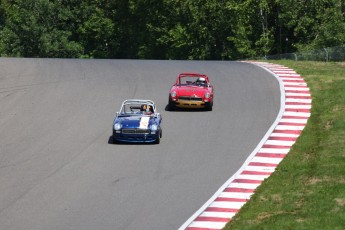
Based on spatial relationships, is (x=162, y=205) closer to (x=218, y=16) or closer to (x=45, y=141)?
(x=45, y=141)

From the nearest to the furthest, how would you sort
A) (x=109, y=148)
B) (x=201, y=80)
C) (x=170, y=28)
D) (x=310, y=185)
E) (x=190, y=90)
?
(x=310, y=185) → (x=109, y=148) → (x=190, y=90) → (x=201, y=80) → (x=170, y=28)

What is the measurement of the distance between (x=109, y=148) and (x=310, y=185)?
7.30 m

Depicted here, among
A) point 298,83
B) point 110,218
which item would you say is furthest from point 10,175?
point 298,83

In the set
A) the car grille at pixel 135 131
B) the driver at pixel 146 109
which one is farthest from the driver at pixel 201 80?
the car grille at pixel 135 131

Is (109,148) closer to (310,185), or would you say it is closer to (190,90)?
(190,90)

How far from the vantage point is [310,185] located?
22125mm

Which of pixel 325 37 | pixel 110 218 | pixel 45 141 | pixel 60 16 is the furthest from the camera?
pixel 60 16

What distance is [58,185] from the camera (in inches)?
884

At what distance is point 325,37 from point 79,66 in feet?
83.8

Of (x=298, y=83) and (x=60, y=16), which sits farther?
(x=60, y=16)

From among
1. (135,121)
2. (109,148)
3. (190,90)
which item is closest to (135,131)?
(135,121)

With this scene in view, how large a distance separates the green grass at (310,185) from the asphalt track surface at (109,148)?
1.49 meters

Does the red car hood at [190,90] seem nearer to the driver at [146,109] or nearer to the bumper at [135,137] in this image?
the driver at [146,109]

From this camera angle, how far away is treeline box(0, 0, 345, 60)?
68.8 meters
